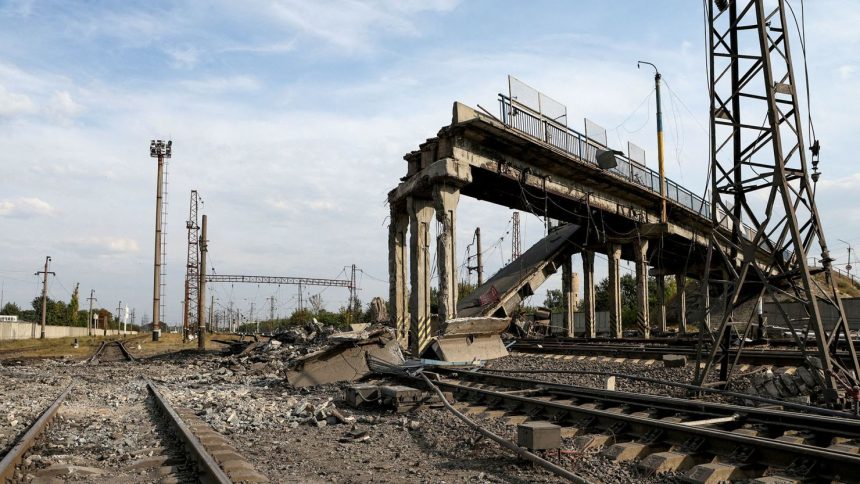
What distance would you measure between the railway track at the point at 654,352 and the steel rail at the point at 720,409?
4.23 m

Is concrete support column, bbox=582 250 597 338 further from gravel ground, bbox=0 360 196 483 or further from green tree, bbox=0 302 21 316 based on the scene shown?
green tree, bbox=0 302 21 316

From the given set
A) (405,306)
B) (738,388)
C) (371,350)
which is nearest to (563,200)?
(405,306)

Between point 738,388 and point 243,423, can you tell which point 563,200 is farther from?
point 243,423

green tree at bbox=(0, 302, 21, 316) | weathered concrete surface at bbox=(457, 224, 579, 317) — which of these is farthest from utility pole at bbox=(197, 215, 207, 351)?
green tree at bbox=(0, 302, 21, 316)

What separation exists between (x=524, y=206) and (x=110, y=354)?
1992 cm

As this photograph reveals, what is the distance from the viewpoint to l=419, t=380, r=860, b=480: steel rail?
486 centimetres

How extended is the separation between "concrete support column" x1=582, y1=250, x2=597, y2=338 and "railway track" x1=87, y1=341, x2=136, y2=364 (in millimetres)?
21061

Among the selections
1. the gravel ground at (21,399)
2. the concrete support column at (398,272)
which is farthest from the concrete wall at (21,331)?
the concrete support column at (398,272)

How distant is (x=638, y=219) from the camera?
95.2 feet

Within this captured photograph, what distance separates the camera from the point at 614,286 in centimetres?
3077

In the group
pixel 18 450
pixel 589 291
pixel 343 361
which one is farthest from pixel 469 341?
pixel 589 291

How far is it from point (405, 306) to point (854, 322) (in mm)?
23275

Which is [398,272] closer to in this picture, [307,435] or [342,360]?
[342,360]

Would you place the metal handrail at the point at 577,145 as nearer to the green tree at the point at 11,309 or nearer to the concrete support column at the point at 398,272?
the concrete support column at the point at 398,272
